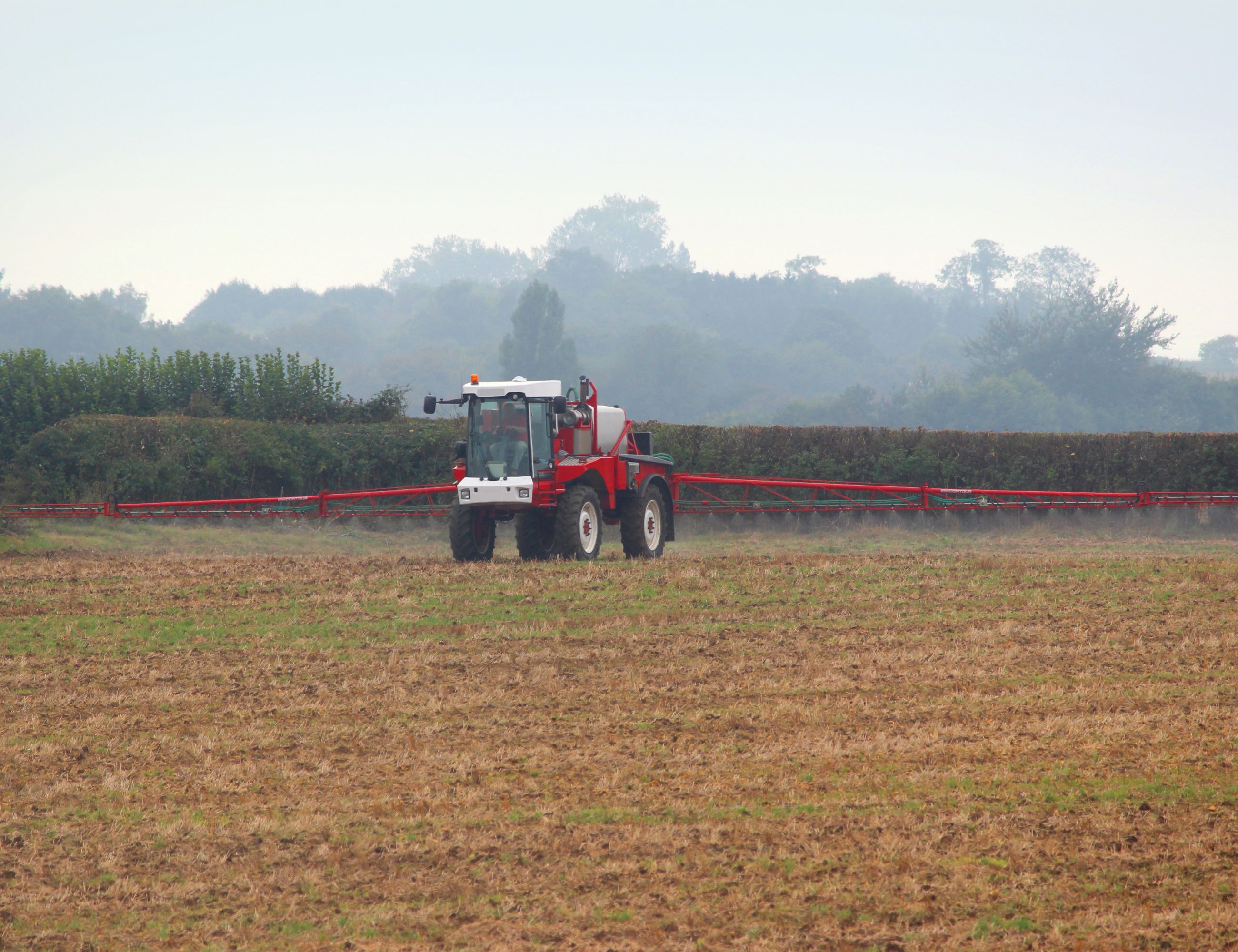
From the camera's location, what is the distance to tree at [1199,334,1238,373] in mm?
162875

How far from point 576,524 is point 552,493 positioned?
0.51m

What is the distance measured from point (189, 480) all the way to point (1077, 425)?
6270cm

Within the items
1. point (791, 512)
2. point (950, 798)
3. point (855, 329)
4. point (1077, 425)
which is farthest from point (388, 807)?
point (855, 329)

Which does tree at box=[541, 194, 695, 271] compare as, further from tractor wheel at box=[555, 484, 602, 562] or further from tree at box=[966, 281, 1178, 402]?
tractor wheel at box=[555, 484, 602, 562]

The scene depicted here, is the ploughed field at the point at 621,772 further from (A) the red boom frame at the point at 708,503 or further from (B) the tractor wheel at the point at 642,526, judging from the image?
(A) the red boom frame at the point at 708,503

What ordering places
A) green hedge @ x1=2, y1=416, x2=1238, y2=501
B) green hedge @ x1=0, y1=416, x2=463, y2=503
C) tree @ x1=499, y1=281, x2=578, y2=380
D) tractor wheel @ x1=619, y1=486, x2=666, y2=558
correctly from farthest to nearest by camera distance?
tree @ x1=499, y1=281, x2=578, y2=380
green hedge @ x1=2, y1=416, x2=1238, y2=501
green hedge @ x1=0, y1=416, x2=463, y2=503
tractor wheel @ x1=619, y1=486, x2=666, y2=558

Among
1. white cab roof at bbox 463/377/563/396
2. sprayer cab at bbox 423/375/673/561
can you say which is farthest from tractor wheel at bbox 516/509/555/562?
white cab roof at bbox 463/377/563/396

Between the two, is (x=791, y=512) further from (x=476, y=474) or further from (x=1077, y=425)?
(x=1077, y=425)

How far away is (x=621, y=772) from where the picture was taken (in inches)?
253

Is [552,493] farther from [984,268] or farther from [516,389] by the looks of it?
[984,268]

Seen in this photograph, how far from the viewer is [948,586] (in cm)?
1339

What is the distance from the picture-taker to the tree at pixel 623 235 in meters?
167

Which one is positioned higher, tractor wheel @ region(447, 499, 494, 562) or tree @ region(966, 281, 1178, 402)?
tree @ region(966, 281, 1178, 402)

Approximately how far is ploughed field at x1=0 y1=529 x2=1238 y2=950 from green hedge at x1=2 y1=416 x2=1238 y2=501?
11406 millimetres
